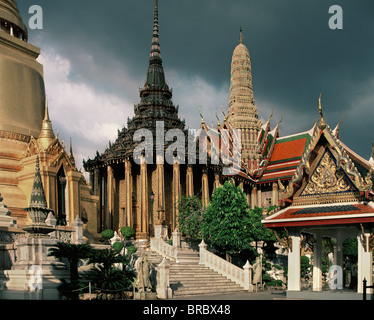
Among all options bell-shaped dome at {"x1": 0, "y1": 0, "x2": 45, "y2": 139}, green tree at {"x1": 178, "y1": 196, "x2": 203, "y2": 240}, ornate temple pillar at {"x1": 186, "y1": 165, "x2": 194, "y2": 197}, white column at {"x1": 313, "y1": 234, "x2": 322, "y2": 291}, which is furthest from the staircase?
ornate temple pillar at {"x1": 186, "y1": 165, "x2": 194, "y2": 197}

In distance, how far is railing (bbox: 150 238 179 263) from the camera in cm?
2638

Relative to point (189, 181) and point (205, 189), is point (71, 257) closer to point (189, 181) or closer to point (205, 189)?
point (189, 181)

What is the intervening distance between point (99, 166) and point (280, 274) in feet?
57.8

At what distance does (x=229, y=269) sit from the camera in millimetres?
25062

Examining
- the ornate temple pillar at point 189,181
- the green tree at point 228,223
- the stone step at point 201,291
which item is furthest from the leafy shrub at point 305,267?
the ornate temple pillar at point 189,181

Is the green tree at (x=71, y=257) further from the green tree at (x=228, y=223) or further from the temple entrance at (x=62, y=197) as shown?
the green tree at (x=228, y=223)

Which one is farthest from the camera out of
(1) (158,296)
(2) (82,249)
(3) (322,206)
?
(1) (158,296)

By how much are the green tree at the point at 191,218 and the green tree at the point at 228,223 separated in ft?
5.77

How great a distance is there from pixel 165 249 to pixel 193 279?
4184mm

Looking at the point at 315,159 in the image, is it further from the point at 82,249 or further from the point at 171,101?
the point at 171,101

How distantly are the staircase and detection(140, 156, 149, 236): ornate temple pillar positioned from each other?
30.6 ft

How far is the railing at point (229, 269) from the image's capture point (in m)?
24.3

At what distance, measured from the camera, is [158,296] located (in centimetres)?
Result: 1967
